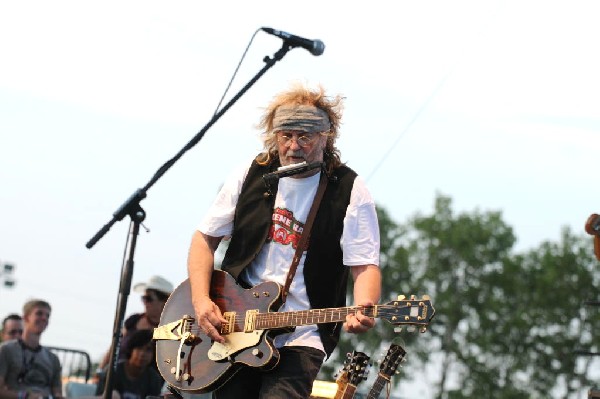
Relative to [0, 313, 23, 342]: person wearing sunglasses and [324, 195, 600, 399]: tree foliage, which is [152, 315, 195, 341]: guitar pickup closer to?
[0, 313, 23, 342]: person wearing sunglasses

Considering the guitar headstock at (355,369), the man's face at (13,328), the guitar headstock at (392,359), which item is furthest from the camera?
the man's face at (13,328)

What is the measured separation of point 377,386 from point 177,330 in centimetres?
140

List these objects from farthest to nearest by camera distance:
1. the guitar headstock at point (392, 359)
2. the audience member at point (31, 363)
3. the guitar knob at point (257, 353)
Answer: the audience member at point (31, 363) → the guitar headstock at point (392, 359) → the guitar knob at point (257, 353)

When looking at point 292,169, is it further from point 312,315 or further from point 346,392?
point 346,392

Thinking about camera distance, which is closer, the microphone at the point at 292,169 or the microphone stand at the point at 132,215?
the microphone at the point at 292,169

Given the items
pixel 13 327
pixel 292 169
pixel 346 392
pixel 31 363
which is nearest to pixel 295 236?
pixel 292 169

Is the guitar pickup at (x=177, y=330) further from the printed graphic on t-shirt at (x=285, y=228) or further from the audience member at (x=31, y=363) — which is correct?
the audience member at (x=31, y=363)

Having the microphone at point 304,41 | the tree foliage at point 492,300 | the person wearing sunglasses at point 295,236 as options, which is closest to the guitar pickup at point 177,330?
the person wearing sunglasses at point 295,236

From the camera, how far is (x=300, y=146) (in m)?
5.62

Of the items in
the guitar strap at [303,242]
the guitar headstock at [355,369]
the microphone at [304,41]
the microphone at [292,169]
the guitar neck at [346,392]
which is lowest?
the guitar neck at [346,392]

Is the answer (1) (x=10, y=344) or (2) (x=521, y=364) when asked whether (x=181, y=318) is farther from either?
(2) (x=521, y=364)

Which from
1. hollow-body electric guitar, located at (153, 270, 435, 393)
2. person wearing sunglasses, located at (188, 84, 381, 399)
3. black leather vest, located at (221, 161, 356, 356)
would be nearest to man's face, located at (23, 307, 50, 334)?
hollow-body electric guitar, located at (153, 270, 435, 393)

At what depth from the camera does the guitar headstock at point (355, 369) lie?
684 centimetres

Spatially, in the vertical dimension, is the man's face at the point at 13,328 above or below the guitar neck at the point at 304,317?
above
